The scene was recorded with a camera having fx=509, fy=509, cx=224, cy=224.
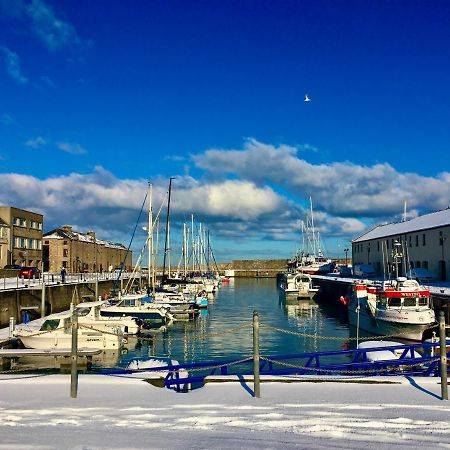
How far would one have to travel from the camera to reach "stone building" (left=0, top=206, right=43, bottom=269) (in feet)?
239

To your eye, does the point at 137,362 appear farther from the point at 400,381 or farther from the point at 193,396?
the point at 400,381

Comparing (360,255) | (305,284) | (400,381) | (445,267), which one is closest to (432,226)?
(445,267)

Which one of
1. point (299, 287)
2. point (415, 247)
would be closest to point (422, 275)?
point (415, 247)

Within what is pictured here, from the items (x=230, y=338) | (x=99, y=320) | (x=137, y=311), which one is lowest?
(x=230, y=338)

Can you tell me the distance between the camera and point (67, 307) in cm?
5075

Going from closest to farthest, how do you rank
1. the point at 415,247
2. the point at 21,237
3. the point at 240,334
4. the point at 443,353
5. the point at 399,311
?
1. the point at 443,353
2. the point at 399,311
3. the point at 240,334
4. the point at 415,247
5. the point at 21,237

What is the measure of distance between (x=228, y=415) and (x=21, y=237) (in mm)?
75718

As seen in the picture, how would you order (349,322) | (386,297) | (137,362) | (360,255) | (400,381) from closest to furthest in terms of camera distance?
(400,381)
(137,362)
(386,297)
(349,322)
(360,255)

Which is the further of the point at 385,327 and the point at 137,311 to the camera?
the point at 137,311

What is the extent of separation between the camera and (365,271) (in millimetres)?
86312

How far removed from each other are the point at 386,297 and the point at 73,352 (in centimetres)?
3101

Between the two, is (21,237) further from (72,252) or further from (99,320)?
(99,320)

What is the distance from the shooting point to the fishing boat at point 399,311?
Result: 1326 inches

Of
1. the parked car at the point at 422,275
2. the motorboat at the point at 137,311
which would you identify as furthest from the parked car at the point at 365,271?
the motorboat at the point at 137,311
